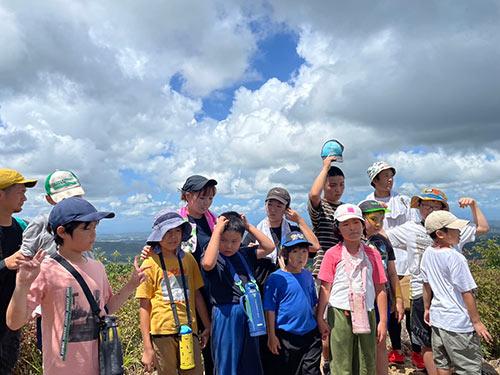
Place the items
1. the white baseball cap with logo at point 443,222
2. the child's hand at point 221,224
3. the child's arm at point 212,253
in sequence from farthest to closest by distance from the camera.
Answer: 1. the white baseball cap with logo at point 443,222
2. the child's hand at point 221,224
3. the child's arm at point 212,253

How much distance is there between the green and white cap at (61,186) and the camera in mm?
3787

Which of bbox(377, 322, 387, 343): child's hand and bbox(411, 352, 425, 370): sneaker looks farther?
bbox(411, 352, 425, 370): sneaker

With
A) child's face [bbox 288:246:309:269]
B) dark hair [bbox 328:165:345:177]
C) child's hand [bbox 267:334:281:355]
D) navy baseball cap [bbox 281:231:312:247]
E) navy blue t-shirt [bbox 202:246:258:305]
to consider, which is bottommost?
child's hand [bbox 267:334:281:355]

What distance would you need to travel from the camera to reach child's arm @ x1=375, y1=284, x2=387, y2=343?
384 cm

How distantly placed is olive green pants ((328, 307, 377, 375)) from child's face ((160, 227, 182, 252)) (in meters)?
1.63

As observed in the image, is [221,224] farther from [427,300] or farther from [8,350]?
[427,300]

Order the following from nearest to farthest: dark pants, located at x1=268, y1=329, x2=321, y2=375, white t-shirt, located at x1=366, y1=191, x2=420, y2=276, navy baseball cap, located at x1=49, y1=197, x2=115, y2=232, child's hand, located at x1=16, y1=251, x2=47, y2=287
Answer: child's hand, located at x1=16, y1=251, x2=47, y2=287, navy baseball cap, located at x1=49, y1=197, x2=115, y2=232, dark pants, located at x1=268, y1=329, x2=321, y2=375, white t-shirt, located at x1=366, y1=191, x2=420, y2=276

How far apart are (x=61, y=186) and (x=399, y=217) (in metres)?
3.91

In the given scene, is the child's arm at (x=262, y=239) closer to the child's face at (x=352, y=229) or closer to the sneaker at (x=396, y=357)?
the child's face at (x=352, y=229)

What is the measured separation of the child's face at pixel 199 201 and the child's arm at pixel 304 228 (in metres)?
0.86

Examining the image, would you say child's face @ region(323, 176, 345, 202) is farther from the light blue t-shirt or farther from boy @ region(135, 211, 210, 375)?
boy @ region(135, 211, 210, 375)

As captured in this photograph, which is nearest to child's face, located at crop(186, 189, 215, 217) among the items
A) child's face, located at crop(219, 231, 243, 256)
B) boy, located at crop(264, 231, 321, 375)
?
child's face, located at crop(219, 231, 243, 256)

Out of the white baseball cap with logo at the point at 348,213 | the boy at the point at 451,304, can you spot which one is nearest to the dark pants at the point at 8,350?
the white baseball cap with logo at the point at 348,213

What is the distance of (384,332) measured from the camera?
3.85 metres
